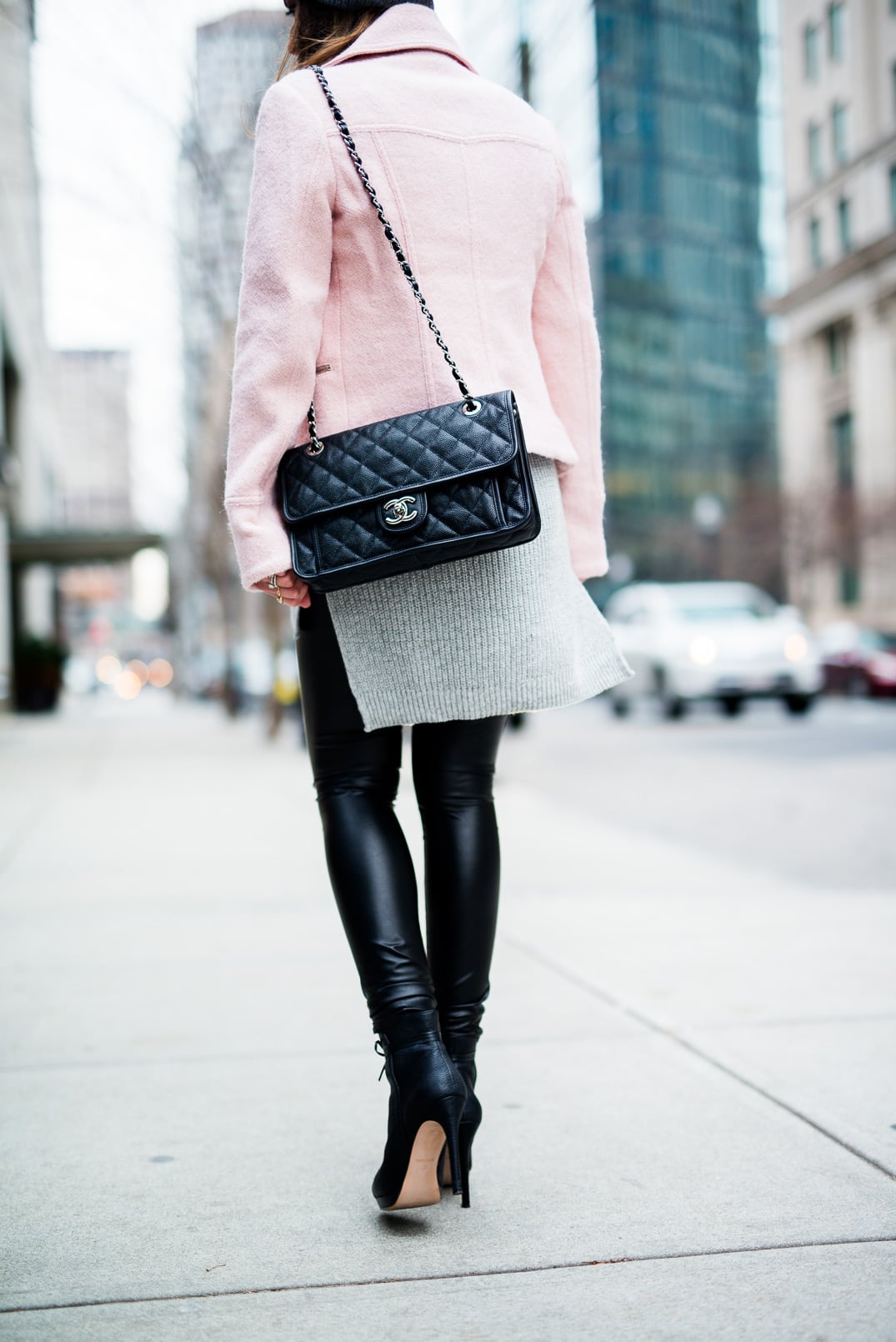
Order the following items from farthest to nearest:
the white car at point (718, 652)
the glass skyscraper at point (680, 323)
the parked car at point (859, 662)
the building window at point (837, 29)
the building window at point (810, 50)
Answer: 1. the glass skyscraper at point (680, 323)
2. the building window at point (810, 50)
3. the building window at point (837, 29)
4. the parked car at point (859, 662)
5. the white car at point (718, 652)

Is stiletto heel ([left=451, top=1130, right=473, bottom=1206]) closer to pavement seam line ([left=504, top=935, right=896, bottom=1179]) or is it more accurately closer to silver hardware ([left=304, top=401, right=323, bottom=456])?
pavement seam line ([left=504, top=935, right=896, bottom=1179])

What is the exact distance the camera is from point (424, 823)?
2.41 m

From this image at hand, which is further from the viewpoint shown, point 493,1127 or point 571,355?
point 493,1127

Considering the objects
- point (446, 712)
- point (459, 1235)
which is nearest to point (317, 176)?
point (446, 712)

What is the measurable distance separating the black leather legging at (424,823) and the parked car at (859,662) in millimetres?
23094

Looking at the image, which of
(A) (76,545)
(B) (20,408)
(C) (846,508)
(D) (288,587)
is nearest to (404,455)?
(D) (288,587)

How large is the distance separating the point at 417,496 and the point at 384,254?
424 millimetres

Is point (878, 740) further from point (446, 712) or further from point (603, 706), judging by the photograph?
point (603, 706)

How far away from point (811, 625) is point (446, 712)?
4741 centimetres

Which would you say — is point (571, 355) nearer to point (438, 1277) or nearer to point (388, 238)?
point (388, 238)

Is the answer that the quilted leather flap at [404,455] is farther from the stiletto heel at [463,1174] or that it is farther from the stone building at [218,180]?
the stone building at [218,180]

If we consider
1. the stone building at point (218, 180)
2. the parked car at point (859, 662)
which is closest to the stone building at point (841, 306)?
the parked car at point (859, 662)

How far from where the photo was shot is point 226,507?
7.19 feet

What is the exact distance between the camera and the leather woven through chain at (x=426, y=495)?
2121 millimetres
